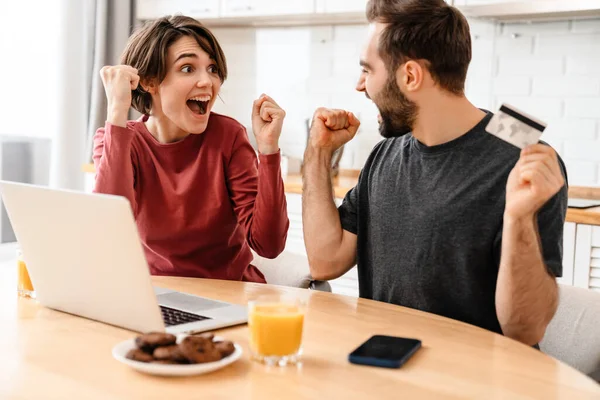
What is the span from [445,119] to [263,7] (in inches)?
92.7

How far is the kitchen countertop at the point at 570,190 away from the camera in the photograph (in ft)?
9.30

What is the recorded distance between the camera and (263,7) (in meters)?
3.91

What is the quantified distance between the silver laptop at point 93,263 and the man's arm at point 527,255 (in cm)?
50

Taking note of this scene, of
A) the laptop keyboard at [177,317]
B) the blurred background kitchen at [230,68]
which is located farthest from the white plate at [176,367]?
the blurred background kitchen at [230,68]

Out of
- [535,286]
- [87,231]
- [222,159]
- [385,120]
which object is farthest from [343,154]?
[87,231]

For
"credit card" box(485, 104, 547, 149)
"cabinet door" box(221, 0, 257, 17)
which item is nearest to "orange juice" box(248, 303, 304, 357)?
"credit card" box(485, 104, 547, 149)

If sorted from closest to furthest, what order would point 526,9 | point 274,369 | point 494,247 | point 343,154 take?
point 274,369 → point 494,247 → point 526,9 → point 343,154

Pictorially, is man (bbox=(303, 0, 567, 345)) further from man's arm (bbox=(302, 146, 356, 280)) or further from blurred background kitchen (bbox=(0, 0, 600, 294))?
blurred background kitchen (bbox=(0, 0, 600, 294))

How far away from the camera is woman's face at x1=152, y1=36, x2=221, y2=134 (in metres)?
2.12

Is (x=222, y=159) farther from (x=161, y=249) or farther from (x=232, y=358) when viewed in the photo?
(x=232, y=358)

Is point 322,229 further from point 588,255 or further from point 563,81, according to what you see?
point 563,81

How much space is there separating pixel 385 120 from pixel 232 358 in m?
0.85

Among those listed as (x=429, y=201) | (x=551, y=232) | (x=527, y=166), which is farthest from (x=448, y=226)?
(x=527, y=166)

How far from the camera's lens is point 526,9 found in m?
3.10
